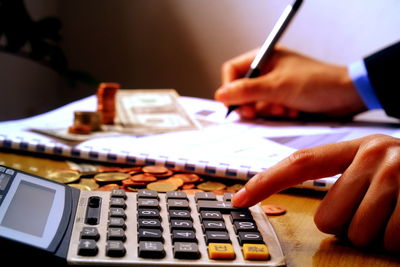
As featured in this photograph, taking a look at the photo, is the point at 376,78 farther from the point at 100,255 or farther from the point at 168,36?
the point at 168,36

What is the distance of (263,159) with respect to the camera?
0.51 m

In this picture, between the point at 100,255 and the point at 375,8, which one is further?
the point at 375,8

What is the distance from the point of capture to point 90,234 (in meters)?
0.31

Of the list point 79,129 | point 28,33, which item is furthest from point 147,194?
point 28,33

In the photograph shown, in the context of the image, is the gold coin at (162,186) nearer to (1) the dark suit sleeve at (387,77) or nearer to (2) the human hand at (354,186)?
(2) the human hand at (354,186)

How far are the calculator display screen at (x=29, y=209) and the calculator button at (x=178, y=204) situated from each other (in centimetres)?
9

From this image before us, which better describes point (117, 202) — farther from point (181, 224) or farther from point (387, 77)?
point (387, 77)

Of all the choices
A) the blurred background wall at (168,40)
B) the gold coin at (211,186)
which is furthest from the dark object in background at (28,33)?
the gold coin at (211,186)

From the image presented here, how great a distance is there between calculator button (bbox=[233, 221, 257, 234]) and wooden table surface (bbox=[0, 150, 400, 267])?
0.03 m

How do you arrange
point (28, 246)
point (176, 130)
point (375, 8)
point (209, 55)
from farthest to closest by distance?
point (209, 55) → point (375, 8) → point (176, 130) → point (28, 246)

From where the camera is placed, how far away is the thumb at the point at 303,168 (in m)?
0.37

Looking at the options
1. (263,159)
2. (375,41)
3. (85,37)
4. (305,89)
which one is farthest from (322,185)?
(85,37)

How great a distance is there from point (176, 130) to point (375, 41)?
696 mm

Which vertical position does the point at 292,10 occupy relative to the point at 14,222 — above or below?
above
